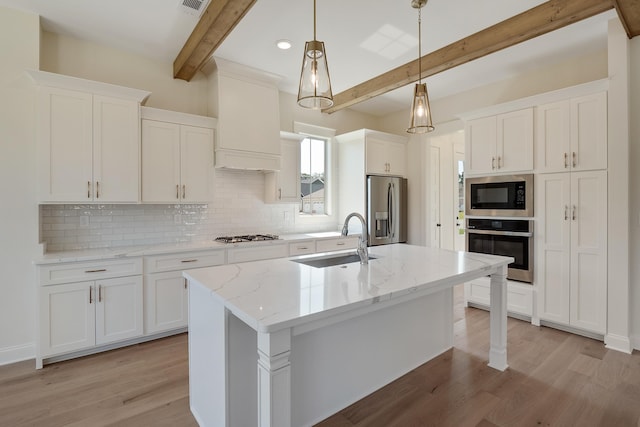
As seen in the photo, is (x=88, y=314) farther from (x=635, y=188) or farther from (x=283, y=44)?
(x=635, y=188)

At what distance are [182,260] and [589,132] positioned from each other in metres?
4.06

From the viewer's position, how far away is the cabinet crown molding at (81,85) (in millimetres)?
2627

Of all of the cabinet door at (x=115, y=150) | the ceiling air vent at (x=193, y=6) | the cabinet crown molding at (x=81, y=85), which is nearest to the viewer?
the ceiling air vent at (x=193, y=6)

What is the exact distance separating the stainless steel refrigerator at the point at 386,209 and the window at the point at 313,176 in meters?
0.78

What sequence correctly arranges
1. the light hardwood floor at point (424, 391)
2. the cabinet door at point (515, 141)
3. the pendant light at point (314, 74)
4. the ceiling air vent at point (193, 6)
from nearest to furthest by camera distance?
1. the pendant light at point (314, 74)
2. the light hardwood floor at point (424, 391)
3. the ceiling air vent at point (193, 6)
4. the cabinet door at point (515, 141)

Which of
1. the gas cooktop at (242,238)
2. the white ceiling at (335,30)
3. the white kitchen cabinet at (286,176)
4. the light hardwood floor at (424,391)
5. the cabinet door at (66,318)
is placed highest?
the white ceiling at (335,30)

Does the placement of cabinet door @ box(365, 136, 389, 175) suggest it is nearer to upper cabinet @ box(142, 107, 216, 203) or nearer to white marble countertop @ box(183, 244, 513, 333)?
upper cabinet @ box(142, 107, 216, 203)

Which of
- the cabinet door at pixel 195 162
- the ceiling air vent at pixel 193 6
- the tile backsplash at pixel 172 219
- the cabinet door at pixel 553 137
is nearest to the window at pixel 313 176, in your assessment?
the tile backsplash at pixel 172 219

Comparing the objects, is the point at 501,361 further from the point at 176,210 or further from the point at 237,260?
the point at 176,210

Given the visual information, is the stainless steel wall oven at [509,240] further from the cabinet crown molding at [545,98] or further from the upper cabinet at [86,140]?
the upper cabinet at [86,140]

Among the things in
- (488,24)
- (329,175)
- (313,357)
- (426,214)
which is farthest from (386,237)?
(313,357)

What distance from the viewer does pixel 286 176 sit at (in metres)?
4.28

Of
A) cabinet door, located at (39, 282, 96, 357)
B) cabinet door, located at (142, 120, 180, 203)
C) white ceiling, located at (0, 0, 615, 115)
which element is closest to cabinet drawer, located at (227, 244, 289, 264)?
cabinet door, located at (142, 120, 180, 203)

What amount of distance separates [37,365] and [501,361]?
12.0ft
